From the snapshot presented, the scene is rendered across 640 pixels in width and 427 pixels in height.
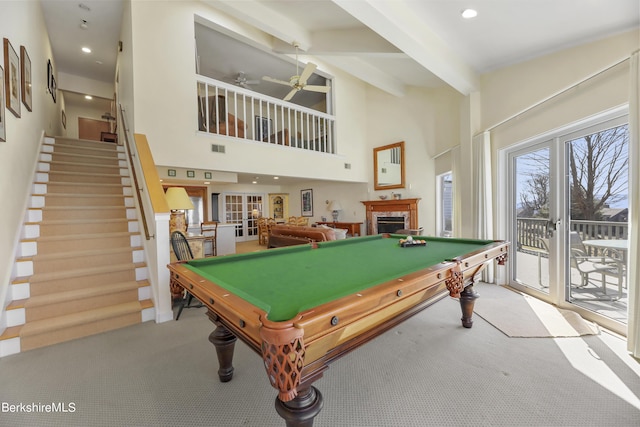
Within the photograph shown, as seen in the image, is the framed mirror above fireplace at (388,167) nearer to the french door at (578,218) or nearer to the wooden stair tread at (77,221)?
the french door at (578,218)

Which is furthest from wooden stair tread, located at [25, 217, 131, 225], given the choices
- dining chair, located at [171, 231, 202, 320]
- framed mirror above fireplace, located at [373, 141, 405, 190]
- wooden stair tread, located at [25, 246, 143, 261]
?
framed mirror above fireplace, located at [373, 141, 405, 190]

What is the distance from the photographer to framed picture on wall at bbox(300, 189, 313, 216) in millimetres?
8977

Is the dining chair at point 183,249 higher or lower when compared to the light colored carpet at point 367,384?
higher

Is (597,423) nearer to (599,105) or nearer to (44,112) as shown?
(599,105)

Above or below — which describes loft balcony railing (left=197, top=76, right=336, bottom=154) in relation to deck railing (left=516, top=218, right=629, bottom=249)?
above

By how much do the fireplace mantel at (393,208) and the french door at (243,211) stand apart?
4419mm

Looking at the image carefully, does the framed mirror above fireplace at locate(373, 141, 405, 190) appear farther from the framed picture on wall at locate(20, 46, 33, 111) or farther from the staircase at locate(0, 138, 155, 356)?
the framed picture on wall at locate(20, 46, 33, 111)

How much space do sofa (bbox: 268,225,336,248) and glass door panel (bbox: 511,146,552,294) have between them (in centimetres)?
291

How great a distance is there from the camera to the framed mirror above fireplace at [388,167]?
6520 mm

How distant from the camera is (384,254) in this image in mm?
2168

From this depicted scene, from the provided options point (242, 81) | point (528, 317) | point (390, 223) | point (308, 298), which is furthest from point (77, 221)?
point (390, 223)

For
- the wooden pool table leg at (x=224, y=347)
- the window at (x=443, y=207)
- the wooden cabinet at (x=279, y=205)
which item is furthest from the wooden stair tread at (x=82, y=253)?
the wooden cabinet at (x=279, y=205)

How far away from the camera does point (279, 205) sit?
33.3 feet

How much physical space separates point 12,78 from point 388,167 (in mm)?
6324
